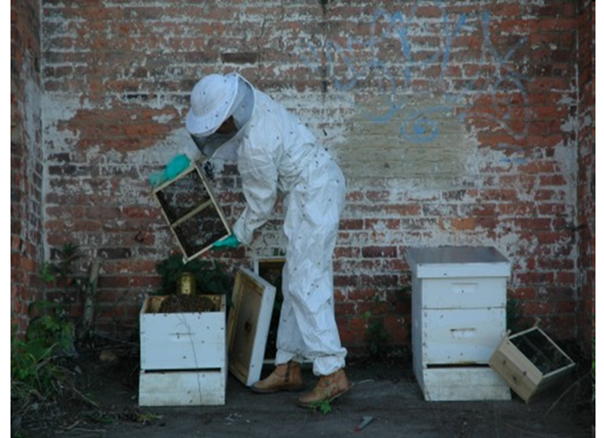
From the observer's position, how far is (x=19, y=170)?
19.0 ft

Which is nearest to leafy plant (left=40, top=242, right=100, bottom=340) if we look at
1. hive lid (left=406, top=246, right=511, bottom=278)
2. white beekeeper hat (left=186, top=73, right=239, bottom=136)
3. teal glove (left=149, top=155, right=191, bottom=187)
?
teal glove (left=149, top=155, right=191, bottom=187)

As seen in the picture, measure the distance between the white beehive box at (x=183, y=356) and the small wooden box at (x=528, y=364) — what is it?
1.75 m

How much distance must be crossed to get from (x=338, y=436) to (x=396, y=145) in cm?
243

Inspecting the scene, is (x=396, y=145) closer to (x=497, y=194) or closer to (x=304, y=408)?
(x=497, y=194)

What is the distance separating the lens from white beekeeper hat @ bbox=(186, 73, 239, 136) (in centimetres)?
509

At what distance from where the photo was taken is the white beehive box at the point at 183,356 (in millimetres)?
5457

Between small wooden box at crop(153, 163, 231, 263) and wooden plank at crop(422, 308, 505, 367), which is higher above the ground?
small wooden box at crop(153, 163, 231, 263)

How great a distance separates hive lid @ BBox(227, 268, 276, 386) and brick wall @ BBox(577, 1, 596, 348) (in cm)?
229

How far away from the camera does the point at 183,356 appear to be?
548 centimetres

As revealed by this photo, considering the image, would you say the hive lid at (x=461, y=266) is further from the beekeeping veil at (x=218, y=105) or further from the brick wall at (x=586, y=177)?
the beekeeping veil at (x=218, y=105)

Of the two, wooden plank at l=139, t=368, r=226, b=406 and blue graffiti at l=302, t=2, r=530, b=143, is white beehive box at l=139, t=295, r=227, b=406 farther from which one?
blue graffiti at l=302, t=2, r=530, b=143

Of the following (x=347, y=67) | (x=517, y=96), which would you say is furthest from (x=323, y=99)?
(x=517, y=96)

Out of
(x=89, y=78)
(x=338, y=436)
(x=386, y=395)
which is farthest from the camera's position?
(x=89, y=78)

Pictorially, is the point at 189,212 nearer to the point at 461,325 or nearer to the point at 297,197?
the point at 297,197
